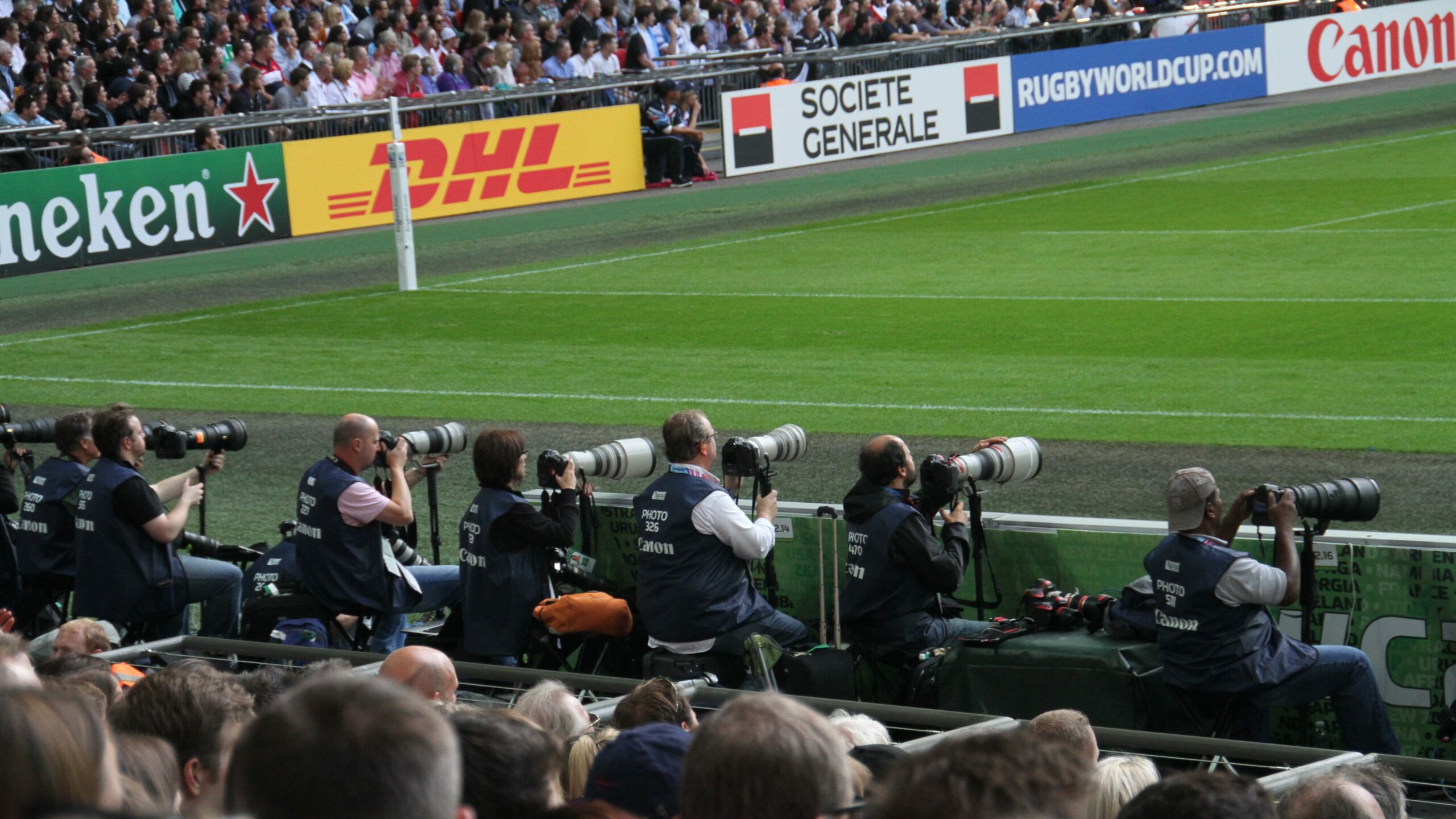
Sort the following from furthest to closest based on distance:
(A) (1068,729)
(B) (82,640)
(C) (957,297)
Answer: (C) (957,297)
(B) (82,640)
(A) (1068,729)

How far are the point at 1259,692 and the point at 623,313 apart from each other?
1300 centimetres

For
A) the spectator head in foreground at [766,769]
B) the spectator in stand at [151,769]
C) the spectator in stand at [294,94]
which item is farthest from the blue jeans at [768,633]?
the spectator in stand at [294,94]

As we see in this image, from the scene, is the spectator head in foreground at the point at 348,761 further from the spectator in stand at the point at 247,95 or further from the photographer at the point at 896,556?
the spectator in stand at the point at 247,95

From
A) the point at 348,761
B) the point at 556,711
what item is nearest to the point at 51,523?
the point at 556,711

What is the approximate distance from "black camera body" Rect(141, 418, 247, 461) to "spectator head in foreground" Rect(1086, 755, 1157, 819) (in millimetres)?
5776

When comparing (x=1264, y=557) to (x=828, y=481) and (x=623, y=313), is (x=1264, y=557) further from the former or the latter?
(x=623, y=313)

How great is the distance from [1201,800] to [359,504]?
244 inches

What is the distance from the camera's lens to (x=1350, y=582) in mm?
7688

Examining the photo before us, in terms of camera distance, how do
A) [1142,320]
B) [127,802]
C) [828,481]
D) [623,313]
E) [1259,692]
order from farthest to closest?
[623,313] < [1142,320] < [828,481] < [1259,692] < [127,802]

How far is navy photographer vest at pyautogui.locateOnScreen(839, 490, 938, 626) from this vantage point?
26.7 ft

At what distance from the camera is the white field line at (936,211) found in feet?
74.6

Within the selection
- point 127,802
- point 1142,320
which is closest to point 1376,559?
point 127,802

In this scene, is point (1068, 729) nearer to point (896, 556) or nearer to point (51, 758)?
point (896, 556)

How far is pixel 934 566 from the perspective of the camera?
798 centimetres
